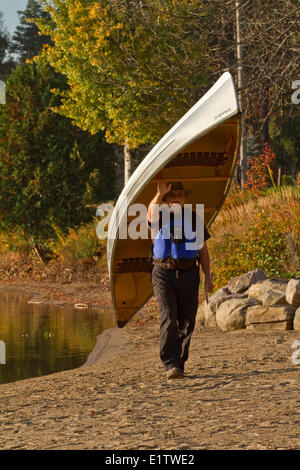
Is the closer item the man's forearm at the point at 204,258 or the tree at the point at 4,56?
the man's forearm at the point at 204,258

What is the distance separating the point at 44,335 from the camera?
1404 cm

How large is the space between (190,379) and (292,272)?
6.47m

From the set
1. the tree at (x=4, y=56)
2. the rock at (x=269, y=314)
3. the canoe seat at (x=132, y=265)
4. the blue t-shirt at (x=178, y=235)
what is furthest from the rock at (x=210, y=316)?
the tree at (x=4, y=56)

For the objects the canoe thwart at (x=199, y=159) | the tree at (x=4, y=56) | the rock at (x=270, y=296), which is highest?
the tree at (x=4, y=56)

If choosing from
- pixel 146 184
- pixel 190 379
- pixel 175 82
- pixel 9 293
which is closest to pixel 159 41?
pixel 175 82

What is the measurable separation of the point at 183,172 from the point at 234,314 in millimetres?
2613

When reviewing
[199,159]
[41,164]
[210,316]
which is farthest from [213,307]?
[41,164]

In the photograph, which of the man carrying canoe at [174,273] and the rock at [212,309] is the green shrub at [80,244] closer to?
the rock at [212,309]

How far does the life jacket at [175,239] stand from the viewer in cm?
795

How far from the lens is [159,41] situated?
20500 mm

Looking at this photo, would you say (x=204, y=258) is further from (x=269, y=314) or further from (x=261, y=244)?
(x=261, y=244)

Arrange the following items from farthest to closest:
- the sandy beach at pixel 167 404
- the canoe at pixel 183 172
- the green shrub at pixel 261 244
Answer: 1. the green shrub at pixel 261 244
2. the canoe at pixel 183 172
3. the sandy beach at pixel 167 404

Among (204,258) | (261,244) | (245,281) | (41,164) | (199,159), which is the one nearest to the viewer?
(204,258)

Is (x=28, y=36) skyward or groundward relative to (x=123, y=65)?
skyward
